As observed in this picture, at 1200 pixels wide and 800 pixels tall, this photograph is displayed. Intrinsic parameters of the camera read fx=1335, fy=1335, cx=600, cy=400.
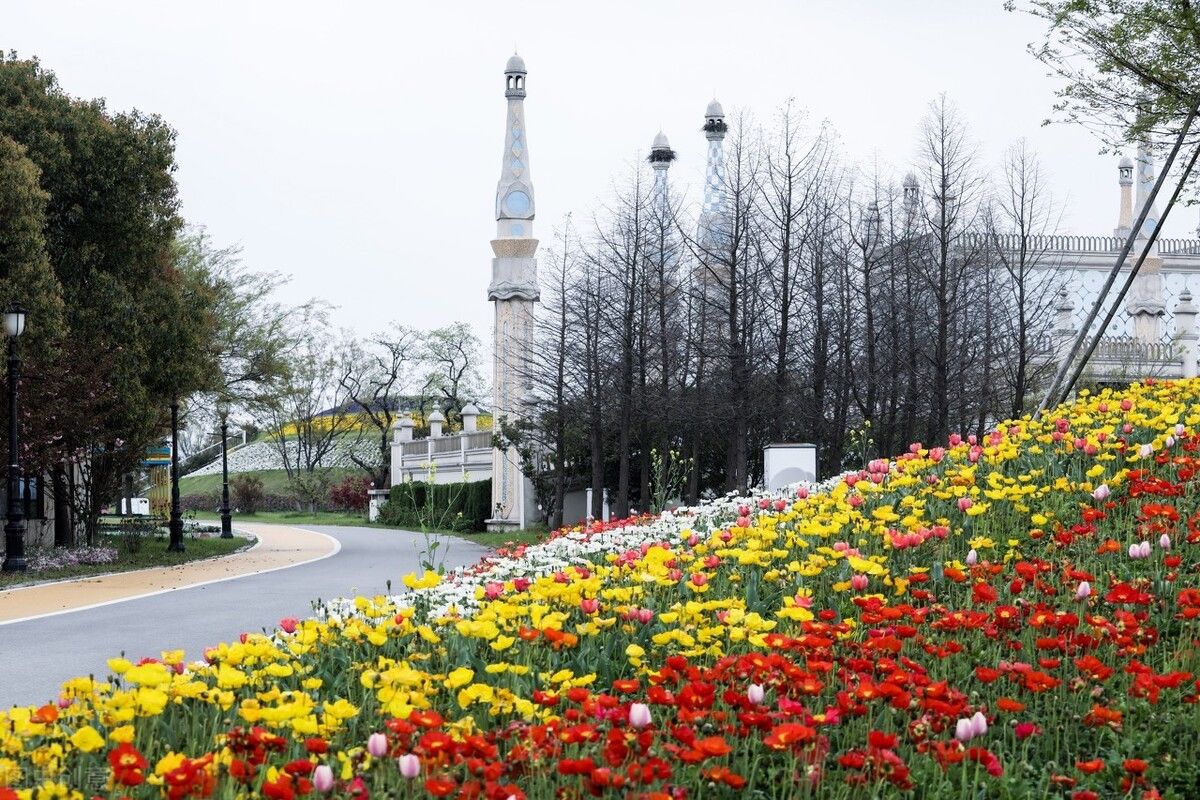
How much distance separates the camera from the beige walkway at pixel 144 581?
17141mm

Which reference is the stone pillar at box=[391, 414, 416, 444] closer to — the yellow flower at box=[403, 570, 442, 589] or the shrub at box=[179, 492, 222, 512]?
the shrub at box=[179, 492, 222, 512]

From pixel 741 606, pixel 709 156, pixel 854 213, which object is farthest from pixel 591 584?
pixel 709 156

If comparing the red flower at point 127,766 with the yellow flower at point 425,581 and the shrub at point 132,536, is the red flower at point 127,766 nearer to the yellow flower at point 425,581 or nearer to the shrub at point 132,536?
the yellow flower at point 425,581

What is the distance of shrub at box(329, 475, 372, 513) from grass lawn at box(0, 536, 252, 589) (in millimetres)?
28282

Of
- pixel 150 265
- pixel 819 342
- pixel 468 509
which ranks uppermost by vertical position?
pixel 150 265

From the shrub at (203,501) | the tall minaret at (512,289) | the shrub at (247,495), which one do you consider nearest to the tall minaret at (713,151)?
the tall minaret at (512,289)

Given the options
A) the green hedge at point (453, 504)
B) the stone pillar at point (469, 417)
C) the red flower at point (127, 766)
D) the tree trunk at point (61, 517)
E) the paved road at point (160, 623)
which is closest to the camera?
the red flower at point (127, 766)

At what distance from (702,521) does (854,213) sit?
74.2 ft

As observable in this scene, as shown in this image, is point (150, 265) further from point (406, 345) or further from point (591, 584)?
point (406, 345)

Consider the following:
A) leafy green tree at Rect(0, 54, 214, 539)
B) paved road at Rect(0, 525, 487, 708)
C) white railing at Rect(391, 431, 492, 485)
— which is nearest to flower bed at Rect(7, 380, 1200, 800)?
paved road at Rect(0, 525, 487, 708)

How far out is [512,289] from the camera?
39.4m

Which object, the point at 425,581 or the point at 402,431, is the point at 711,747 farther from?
the point at 402,431

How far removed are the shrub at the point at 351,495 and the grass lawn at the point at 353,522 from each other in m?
0.61

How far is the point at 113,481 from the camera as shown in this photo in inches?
→ 1164
